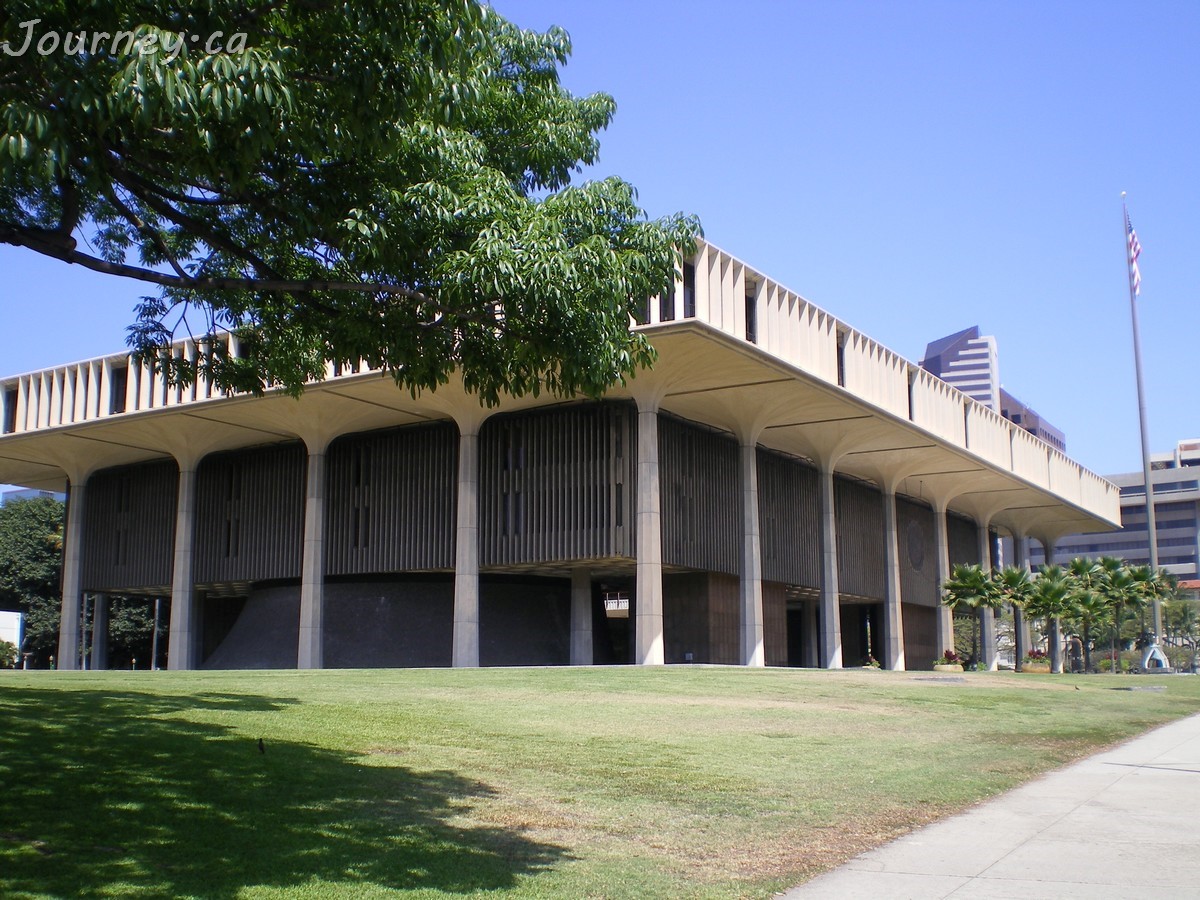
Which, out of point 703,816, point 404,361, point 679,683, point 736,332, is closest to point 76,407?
point 736,332

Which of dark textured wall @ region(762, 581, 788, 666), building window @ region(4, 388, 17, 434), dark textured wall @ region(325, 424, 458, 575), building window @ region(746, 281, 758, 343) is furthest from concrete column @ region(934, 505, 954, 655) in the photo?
building window @ region(4, 388, 17, 434)

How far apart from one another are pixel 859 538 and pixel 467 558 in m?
21.7

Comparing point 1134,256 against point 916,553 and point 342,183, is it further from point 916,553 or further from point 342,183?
point 342,183

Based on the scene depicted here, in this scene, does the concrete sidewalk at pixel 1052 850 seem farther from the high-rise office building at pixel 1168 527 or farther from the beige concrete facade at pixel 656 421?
the high-rise office building at pixel 1168 527

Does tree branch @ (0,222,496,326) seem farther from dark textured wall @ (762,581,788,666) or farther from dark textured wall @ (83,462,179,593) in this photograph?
dark textured wall @ (83,462,179,593)

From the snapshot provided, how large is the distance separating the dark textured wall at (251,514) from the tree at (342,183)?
3330 cm

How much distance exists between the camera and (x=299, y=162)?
10734 mm

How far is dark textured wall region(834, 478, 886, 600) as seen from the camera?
52344 mm

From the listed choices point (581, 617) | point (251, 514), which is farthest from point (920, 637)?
point (251, 514)

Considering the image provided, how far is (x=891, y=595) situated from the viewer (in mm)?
52906

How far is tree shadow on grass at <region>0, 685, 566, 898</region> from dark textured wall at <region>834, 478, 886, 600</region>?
42.3m

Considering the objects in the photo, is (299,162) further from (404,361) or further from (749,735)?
(749,735)

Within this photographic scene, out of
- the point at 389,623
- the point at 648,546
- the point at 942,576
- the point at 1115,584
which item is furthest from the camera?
the point at 942,576

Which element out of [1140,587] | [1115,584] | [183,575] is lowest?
[1140,587]
